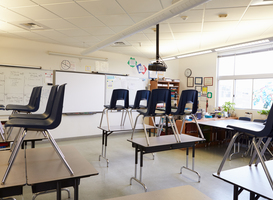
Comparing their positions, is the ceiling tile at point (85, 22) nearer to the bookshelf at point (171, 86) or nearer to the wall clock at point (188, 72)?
the bookshelf at point (171, 86)

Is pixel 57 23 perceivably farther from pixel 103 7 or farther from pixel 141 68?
pixel 141 68

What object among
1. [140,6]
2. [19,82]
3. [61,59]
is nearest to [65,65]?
[61,59]

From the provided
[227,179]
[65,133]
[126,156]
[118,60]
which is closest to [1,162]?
[227,179]

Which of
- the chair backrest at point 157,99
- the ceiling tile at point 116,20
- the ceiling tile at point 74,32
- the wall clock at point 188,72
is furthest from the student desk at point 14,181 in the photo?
the wall clock at point 188,72

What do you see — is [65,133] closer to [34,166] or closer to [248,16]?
[34,166]

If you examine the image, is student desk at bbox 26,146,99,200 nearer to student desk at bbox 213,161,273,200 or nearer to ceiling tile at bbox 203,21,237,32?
student desk at bbox 213,161,273,200

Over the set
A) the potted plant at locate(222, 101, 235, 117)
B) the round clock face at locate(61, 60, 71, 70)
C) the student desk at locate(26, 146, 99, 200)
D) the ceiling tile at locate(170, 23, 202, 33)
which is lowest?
the student desk at locate(26, 146, 99, 200)

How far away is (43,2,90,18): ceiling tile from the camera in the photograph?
3172 millimetres

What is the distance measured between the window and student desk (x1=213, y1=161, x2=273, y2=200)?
15.7ft

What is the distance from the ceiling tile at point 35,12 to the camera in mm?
3297

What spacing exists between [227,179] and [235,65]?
19.3 feet

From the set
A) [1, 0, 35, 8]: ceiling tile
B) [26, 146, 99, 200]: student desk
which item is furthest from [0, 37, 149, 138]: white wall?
[26, 146, 99, 200]: student desk

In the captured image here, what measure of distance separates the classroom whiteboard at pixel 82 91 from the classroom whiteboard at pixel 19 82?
0.42 m

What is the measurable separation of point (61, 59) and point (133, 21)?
3050 millimetres
